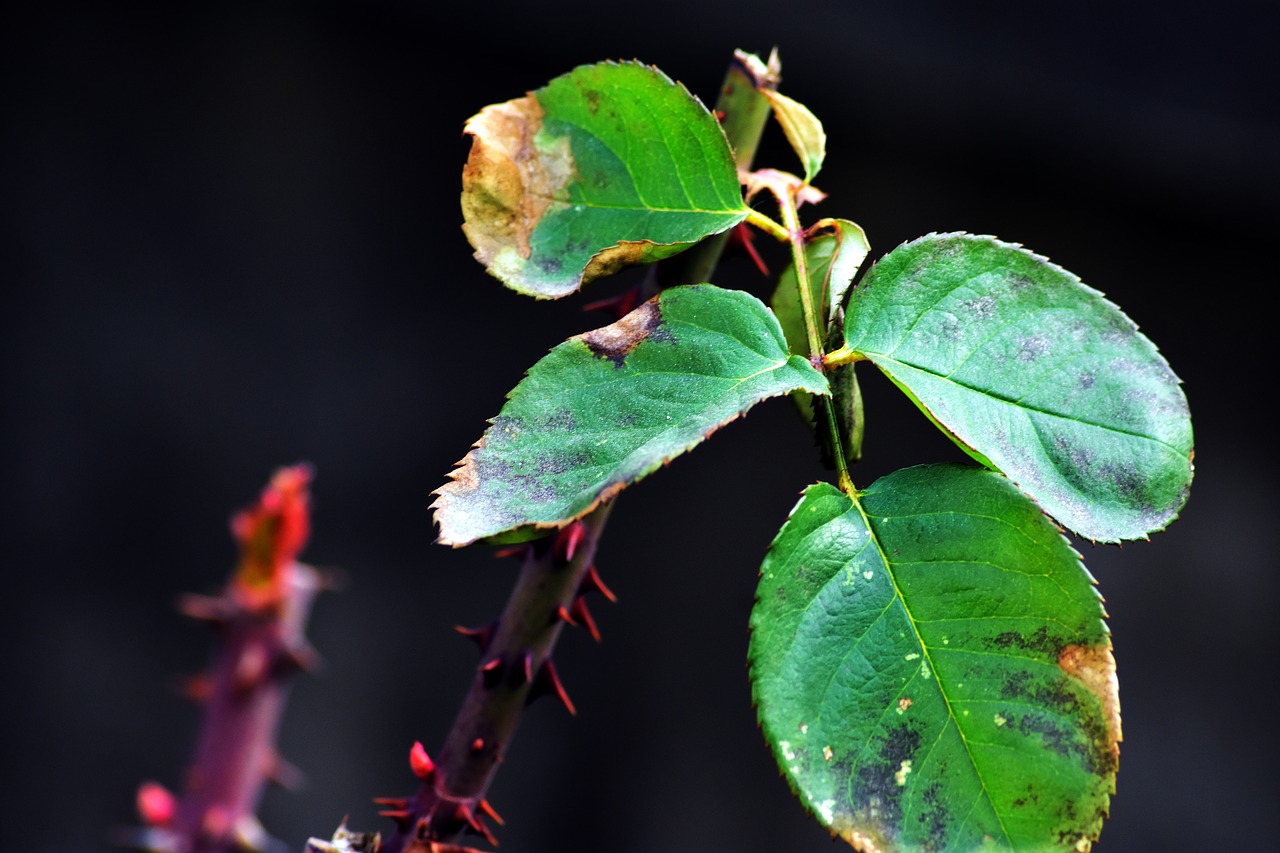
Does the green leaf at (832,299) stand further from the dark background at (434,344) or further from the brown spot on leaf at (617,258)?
the dark background at (434,344)

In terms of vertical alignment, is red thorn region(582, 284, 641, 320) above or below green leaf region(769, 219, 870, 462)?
below

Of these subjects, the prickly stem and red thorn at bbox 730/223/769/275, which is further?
the prickly stem

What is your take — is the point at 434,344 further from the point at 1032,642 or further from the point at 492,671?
the point at 1032,642

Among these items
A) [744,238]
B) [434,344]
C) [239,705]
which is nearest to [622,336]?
[744,238]

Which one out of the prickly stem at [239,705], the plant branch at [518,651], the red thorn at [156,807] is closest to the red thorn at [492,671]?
the plant branch at [518,651]

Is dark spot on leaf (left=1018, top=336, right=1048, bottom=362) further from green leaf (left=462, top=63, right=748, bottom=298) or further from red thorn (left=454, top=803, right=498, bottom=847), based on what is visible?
red thorn (left=454, top=803, right=498, bottom=847)

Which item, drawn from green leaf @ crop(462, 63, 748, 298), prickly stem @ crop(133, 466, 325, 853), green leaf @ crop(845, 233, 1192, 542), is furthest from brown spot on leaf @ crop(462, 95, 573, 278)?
prickly stem @ crop(133, 466, 325, 853)

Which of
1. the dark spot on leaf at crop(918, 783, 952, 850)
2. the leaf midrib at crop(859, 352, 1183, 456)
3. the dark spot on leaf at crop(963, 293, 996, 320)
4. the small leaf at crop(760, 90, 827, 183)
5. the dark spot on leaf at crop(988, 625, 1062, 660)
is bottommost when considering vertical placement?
the dark spot on leaf at crop(918, 783, 952, 850)
